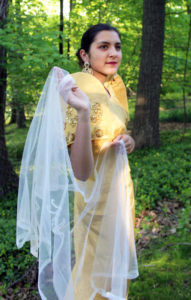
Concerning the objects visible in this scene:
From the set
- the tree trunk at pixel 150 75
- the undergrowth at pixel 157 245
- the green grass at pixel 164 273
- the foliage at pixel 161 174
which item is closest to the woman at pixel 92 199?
the green grass at pixel 164 273

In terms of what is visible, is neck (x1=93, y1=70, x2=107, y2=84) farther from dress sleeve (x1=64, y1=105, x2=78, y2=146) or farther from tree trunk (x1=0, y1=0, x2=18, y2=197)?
tree trunk (x1=0, y1=0, x2=18, y2=197)

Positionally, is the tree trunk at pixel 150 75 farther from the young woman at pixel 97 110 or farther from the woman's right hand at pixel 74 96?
the woman's right hand at pixel 74 96

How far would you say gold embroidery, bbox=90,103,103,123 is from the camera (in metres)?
1.70

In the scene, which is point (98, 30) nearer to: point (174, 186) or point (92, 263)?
point (92, 263)

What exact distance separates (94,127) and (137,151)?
6494mm

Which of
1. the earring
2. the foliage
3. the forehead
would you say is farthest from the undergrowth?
the forehead

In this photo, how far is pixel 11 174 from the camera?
6324 mm

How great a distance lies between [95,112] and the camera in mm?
1715

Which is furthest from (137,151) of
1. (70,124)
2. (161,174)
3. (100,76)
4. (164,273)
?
(70,124)

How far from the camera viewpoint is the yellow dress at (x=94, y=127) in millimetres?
1708

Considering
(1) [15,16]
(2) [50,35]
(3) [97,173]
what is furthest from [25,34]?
(3) [97,173]

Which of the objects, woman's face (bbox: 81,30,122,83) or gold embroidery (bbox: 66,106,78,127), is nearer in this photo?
gold embroidery (bbox: 66,106,78,127)

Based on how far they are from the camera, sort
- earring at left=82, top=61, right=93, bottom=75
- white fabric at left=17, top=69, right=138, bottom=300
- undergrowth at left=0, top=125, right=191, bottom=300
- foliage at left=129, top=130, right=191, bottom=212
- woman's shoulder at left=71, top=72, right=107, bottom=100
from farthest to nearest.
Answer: foliage at left=129, top=130, right=191, bottom=212, undergrowth at left=0, top=125, right=191, bottom=300, earring at left=82, top=61, right=93, bottom=75, woman's shoulder at left=71, top=72, right=107, bottom=100, white fabric at left=17, top=69, right=138, bottom=300

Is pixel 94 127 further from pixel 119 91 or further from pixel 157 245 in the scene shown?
pixel 157 245
